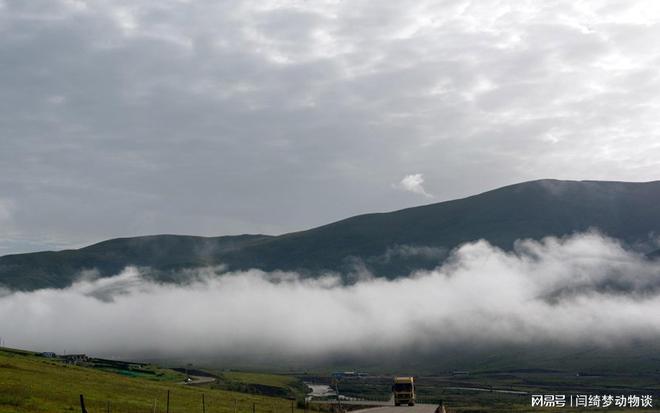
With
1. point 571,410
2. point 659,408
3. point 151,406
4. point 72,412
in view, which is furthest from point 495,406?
point 72,412

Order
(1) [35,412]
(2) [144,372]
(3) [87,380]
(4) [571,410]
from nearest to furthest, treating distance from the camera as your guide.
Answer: (1) [35,412], (3) [87,380], (4) [571,410], (2) [144,372]

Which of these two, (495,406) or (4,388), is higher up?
(4,388)

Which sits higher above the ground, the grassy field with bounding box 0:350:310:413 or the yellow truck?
the grassy field with bounding box 0:350:310:413

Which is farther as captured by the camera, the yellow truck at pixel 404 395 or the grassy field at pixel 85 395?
the yellow truck at pixel 404 395

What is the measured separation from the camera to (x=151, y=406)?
7844 centimetres

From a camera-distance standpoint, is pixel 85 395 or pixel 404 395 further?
pixel 404 395

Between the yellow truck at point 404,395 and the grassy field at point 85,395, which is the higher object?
the grassy field at point 85,395

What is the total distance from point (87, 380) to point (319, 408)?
3571 cm

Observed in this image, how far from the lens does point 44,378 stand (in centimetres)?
9531

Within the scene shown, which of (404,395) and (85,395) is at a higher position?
(85,395)

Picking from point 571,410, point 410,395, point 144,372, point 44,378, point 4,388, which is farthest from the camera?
point 144,372

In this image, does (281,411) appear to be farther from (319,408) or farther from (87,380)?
(87,380)

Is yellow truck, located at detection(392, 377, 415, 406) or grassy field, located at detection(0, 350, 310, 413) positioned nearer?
→ grassy field, located at detection(0, 350, 310, 413)

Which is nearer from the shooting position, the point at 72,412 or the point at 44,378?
the point at 72,412
